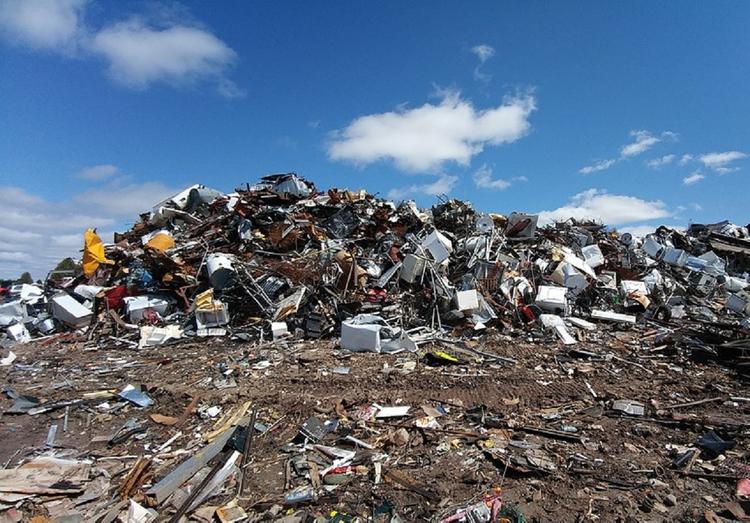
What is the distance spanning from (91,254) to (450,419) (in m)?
10.8

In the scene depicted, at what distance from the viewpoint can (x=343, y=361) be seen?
7219 millimetres

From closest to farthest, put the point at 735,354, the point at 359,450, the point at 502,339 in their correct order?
the point at 359,450 < the point at 735,354 < the point at 502,339

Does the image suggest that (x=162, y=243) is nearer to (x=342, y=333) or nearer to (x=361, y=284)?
(x=361, y=284)

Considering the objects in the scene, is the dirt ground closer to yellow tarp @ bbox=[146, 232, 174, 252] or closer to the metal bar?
the metal bar

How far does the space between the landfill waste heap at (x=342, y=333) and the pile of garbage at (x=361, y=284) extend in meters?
0.05

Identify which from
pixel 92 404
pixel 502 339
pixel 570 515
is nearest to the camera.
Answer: pixel 570 515

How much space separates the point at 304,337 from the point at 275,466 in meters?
4.65

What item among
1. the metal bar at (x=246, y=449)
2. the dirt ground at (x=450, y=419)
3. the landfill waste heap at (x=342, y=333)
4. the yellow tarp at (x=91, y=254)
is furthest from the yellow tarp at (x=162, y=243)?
the metal bar at (x=246, y=449)

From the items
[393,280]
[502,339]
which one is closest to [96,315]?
[393,280]

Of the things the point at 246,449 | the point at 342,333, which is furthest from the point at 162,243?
the point at 246,449

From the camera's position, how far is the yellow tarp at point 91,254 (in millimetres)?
11234

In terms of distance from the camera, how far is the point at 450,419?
4.91 meters

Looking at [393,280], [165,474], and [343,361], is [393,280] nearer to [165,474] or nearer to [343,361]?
[343,361]

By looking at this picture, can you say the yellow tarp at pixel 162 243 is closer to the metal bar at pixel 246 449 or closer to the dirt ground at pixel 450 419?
the dirt ground at pixel 450 419
